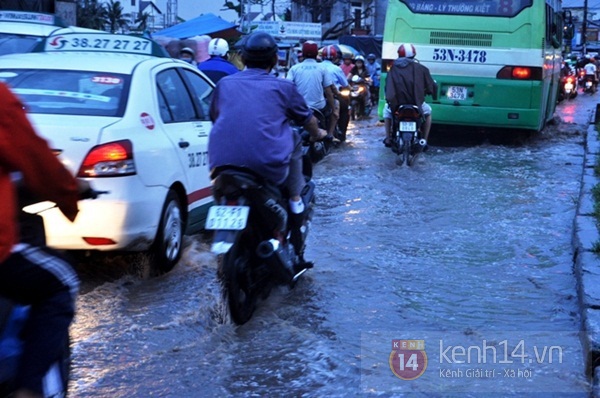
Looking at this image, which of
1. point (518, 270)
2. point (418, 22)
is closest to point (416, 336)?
point (518, 270)

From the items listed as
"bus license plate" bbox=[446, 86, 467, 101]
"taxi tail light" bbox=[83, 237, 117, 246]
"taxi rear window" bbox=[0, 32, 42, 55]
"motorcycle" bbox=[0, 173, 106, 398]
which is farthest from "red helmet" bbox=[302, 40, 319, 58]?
"motorcycle" bbox=[0, 173, 106, 398]

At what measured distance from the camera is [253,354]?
16.3 ft

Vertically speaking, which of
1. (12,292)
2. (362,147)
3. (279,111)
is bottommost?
(362,147)

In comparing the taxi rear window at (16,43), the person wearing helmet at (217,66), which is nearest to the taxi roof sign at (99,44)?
the person wearing helmet at (217,66)

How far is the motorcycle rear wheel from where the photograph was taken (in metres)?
5.16

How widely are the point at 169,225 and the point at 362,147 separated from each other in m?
9.47

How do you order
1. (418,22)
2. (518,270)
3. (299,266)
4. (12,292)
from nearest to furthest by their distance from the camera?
(12,292) → (299,266) → (518,270) → (418,22)

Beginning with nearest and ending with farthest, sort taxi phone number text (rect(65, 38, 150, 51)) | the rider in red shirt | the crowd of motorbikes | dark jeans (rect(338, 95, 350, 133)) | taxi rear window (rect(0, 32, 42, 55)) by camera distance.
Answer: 1. the rider in red shirt
2. taxi phone number text (rect(65, 38, 150, 51))
3. taxi rear window (rect(0, 32, 42, 55))
4. dark jeans (rect(338, 95, 350, 133))
5. the crowd of motorbikes

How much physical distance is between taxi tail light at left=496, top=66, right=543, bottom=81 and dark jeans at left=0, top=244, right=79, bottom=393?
12382 millimetres

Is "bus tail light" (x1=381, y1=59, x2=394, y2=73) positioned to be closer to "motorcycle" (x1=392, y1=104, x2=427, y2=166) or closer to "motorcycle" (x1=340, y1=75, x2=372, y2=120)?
"motorcycle" (x1=392, y1=104, x2=427, y2=166)

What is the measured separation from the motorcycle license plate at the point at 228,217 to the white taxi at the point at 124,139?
88cm

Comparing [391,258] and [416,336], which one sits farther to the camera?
[391,258]

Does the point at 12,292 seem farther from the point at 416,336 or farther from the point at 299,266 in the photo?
the point at 299,266

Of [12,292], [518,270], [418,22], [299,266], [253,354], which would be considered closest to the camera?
[12,292]
